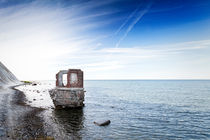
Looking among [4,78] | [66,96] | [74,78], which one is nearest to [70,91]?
[66,96]

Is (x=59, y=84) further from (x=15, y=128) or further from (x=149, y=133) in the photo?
(x=149, y=133)

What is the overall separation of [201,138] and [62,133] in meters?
15.1

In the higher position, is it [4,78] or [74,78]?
[74,78]

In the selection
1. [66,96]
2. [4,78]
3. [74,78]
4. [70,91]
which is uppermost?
[74,78]

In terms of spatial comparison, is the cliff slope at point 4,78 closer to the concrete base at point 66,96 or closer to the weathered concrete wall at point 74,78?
the concrete base at point 66,96

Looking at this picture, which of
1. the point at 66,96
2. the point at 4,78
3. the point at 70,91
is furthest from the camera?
the point at 4,78

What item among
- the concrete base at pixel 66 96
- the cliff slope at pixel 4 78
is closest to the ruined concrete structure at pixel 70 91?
the concrete base at pixel 66 96

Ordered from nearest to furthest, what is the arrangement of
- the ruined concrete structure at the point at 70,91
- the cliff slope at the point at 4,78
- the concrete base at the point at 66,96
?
the ruined concrete structure at the point at 70,91 < the concrete base at the point at 66,96 < the cliff slope at the point at 4,78

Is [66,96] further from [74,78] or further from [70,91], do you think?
[74,78]

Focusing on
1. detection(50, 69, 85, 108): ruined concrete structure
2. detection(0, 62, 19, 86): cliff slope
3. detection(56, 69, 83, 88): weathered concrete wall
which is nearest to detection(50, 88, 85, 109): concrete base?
detection(50, 69, 85, 108): ruined concrete structure

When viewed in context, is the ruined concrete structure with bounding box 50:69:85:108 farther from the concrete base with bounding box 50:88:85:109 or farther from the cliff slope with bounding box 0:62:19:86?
the cliff slope with bounding box 0:62:19:86

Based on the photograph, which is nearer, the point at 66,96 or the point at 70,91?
the point at 70,91

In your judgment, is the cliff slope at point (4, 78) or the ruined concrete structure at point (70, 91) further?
the cliff slope at point (4, 78)

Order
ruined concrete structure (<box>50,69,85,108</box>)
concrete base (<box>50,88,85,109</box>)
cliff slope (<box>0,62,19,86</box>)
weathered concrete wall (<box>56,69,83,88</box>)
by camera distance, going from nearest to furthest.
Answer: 1. weathered concrete wall (<box>56,69,83,88</box>)
2. ruined concrete structure (<box>50,69,85,108</box>)
3. concrete base (<box>50,88,85,109</box>)
4. cliff slope (<box>0,62,19,86</box>)
